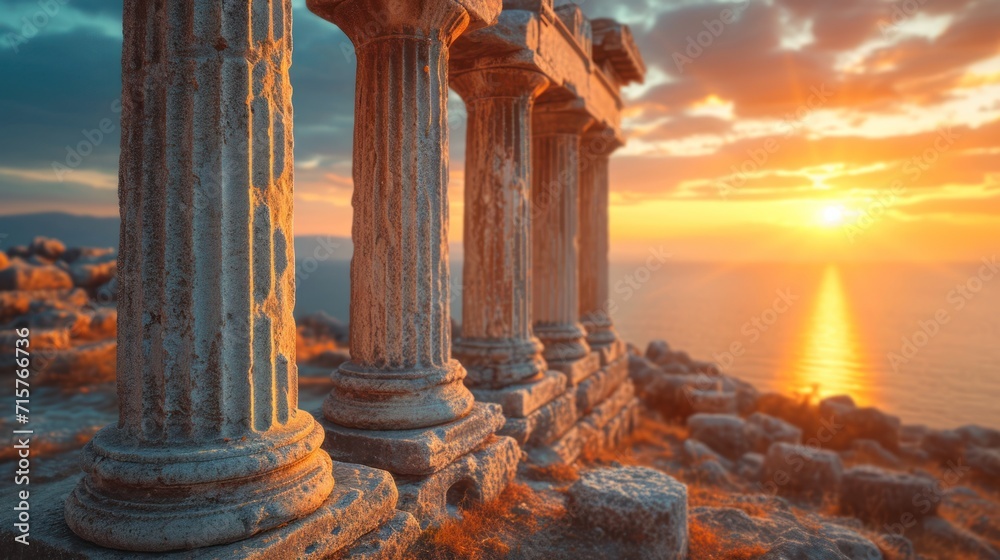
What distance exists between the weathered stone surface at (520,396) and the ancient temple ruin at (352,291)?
0.10ft

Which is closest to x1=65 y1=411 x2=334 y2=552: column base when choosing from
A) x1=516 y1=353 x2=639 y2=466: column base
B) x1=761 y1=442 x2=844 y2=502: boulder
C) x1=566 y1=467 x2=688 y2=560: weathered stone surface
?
x1=566 y1=467 x2=688 y2=560: weathered stone surface

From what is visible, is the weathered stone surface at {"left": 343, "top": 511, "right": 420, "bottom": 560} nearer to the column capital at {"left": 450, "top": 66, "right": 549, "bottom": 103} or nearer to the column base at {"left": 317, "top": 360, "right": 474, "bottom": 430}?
the column base at {"left": 317, "top": 360, "right": 474, "bottom": 430}

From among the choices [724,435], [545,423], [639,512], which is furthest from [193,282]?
[724,435]

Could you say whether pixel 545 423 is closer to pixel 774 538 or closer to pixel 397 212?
pixel 774 538

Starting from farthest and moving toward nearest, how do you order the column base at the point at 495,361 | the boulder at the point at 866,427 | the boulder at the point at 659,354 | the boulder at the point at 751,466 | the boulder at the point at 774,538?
the boulder at the point at 659,354 < the boulder at the point at 866,427 < the boulder at the point at 751,466 < the column base at the point at 495,361 < the boulder at the point at 774,538

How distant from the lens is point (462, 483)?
5.32 meters

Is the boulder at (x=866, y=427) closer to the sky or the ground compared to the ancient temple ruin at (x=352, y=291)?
closer to the ground

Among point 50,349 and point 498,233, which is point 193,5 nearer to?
point 498,233

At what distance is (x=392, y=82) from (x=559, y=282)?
191 inches

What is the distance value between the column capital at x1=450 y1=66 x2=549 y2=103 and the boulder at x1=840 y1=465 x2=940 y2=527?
702 cm

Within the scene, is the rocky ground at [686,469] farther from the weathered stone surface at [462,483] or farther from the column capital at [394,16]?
the column capital at [394,16]

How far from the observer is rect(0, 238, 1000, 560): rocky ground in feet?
16.7

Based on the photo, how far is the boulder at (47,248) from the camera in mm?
21594

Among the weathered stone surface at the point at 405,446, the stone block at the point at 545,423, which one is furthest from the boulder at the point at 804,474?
the weathered stone surface at the point at 405,446
